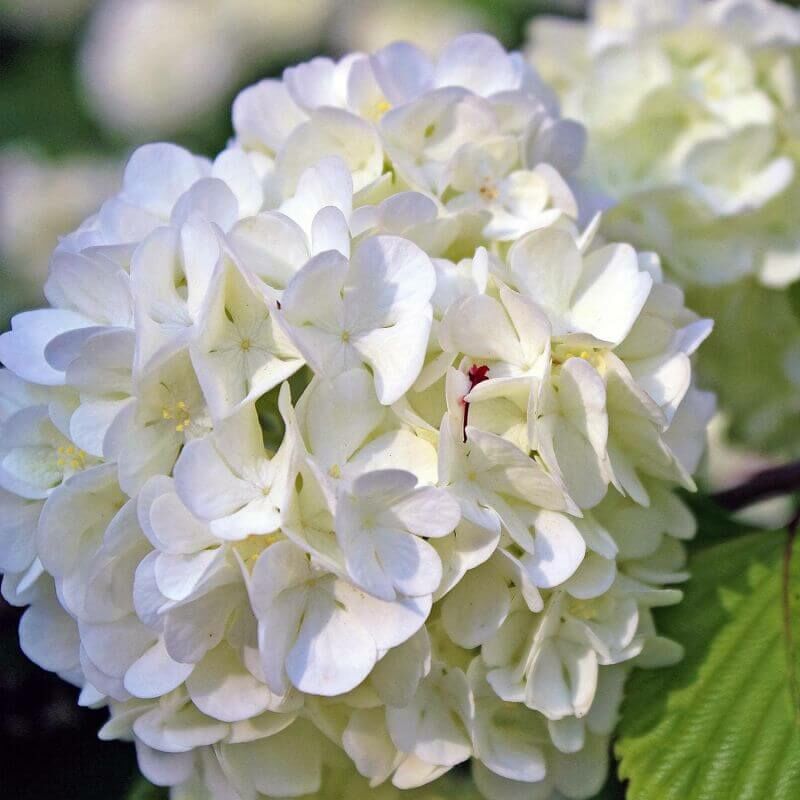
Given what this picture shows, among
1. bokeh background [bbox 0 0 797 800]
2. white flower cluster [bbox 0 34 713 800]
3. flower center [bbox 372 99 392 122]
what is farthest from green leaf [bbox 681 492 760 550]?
bokeh background [bbox 0 0 797 800]

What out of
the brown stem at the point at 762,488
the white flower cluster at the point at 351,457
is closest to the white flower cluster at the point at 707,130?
the brown stem at the point at 762,488

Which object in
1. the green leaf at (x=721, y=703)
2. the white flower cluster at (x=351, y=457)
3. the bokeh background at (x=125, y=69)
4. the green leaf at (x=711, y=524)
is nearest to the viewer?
the white flower cluster at (x=351, y=457)

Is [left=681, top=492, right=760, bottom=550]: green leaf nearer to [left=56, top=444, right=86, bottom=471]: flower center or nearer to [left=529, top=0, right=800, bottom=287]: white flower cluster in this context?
[left=529, top=0, right=800, bottom=287]: white flower cluster

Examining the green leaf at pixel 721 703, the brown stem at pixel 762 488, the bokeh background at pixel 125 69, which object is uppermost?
the green leaf at pixel 721 703

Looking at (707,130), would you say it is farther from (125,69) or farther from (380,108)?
(125,69)

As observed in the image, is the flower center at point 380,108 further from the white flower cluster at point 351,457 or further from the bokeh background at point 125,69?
the bokeh background at point 125,69

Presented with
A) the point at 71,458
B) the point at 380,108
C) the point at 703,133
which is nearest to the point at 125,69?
the point at 703,133
